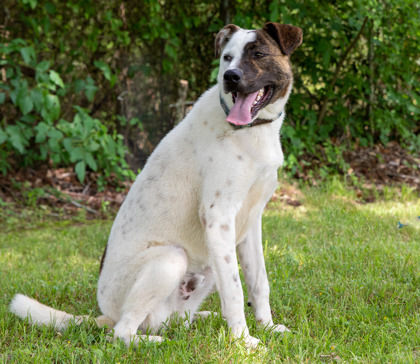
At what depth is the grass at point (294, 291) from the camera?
2693mm

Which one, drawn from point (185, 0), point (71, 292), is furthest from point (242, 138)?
point (185, 0)

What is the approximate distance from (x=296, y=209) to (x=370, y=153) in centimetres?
261

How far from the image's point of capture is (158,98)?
7.99m

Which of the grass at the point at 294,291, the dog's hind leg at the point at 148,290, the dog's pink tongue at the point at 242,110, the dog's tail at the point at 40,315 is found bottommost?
the grass at the point at 294,291

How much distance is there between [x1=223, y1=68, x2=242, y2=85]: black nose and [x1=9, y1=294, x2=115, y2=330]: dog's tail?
152cm

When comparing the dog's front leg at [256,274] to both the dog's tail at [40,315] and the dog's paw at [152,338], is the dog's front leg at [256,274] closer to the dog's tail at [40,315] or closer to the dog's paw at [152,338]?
the dog's paw at [152,338]

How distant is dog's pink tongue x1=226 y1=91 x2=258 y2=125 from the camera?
2.81 metres

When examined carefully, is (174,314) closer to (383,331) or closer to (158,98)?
(383,331)

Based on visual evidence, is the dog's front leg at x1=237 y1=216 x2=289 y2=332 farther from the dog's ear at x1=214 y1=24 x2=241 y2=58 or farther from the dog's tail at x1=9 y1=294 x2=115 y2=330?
the dog's ear at x1=214 y1=24 x2=241 y2=58

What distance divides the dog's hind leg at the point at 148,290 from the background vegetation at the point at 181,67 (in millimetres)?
4038

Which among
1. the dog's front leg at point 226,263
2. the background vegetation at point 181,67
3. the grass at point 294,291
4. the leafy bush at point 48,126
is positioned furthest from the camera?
the background vegetation at point 181,67

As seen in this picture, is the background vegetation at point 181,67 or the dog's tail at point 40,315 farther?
the background vegetation at point 181,67

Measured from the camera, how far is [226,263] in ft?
9.16

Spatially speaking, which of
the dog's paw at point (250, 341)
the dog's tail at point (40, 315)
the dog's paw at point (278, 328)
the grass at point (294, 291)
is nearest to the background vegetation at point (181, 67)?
the grass at point (294, 291)
